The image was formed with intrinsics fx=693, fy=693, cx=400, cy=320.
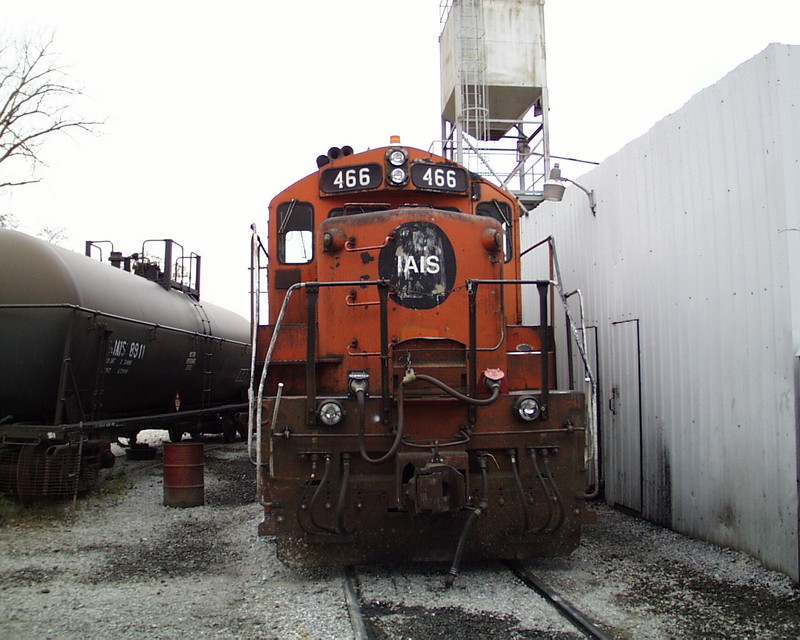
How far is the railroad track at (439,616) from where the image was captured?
4312mm

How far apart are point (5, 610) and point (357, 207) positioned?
4.34 metres

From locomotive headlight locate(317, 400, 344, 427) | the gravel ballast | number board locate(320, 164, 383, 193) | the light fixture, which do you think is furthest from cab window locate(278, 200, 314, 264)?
the light fixture

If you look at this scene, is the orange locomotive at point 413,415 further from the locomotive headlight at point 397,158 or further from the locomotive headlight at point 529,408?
the locomotive headlight at point 397,158

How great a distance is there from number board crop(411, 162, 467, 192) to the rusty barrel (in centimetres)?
485

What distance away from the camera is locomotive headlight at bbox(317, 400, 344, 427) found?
17.5 feet

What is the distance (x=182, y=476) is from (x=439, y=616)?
5270mm

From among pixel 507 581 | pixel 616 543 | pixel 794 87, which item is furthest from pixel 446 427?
pixel 794 87

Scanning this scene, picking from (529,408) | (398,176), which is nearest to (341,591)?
(529,408)

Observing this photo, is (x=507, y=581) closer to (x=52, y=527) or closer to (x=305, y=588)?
(x=305, y=588)

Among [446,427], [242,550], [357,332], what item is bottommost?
[242,550]

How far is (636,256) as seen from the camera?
308 inches

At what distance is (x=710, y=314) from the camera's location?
6.40 meters

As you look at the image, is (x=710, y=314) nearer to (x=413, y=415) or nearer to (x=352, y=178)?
(x=413, y=415)

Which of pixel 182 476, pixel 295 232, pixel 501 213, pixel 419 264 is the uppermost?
pixel 501 213
